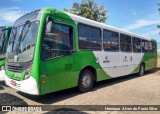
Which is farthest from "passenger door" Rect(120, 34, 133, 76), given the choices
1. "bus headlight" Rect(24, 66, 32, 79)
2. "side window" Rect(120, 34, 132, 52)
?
"bus headlight" Rect(24, 66, 32, 79)

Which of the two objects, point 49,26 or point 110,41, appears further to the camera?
point 110,41

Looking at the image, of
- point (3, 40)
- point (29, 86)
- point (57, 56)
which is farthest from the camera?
point (3, 40)

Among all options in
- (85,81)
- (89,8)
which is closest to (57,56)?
(85,81)

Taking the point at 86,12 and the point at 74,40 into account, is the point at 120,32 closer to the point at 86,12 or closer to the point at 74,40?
the point at 74,40

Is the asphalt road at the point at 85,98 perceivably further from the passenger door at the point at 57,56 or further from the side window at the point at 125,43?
the side window at the point at 125,43

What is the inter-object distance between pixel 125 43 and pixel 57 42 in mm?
5788

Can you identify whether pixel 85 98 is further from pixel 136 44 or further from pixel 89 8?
pixel 89 8

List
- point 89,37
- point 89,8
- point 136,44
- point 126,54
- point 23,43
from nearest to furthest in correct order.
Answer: point 23,43, point 89,37, point 126,54, point 136,44, point 89,8

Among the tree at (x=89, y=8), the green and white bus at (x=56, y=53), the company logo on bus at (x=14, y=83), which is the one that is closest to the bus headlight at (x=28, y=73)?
the green and white bus at (x=56, y=53)

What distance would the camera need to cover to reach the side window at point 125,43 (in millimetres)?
10982

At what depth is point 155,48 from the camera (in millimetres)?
17156

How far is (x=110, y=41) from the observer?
32.1 ft

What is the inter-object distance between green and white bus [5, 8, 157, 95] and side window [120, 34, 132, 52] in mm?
1367

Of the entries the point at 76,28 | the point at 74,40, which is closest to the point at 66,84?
the point at 74,40
